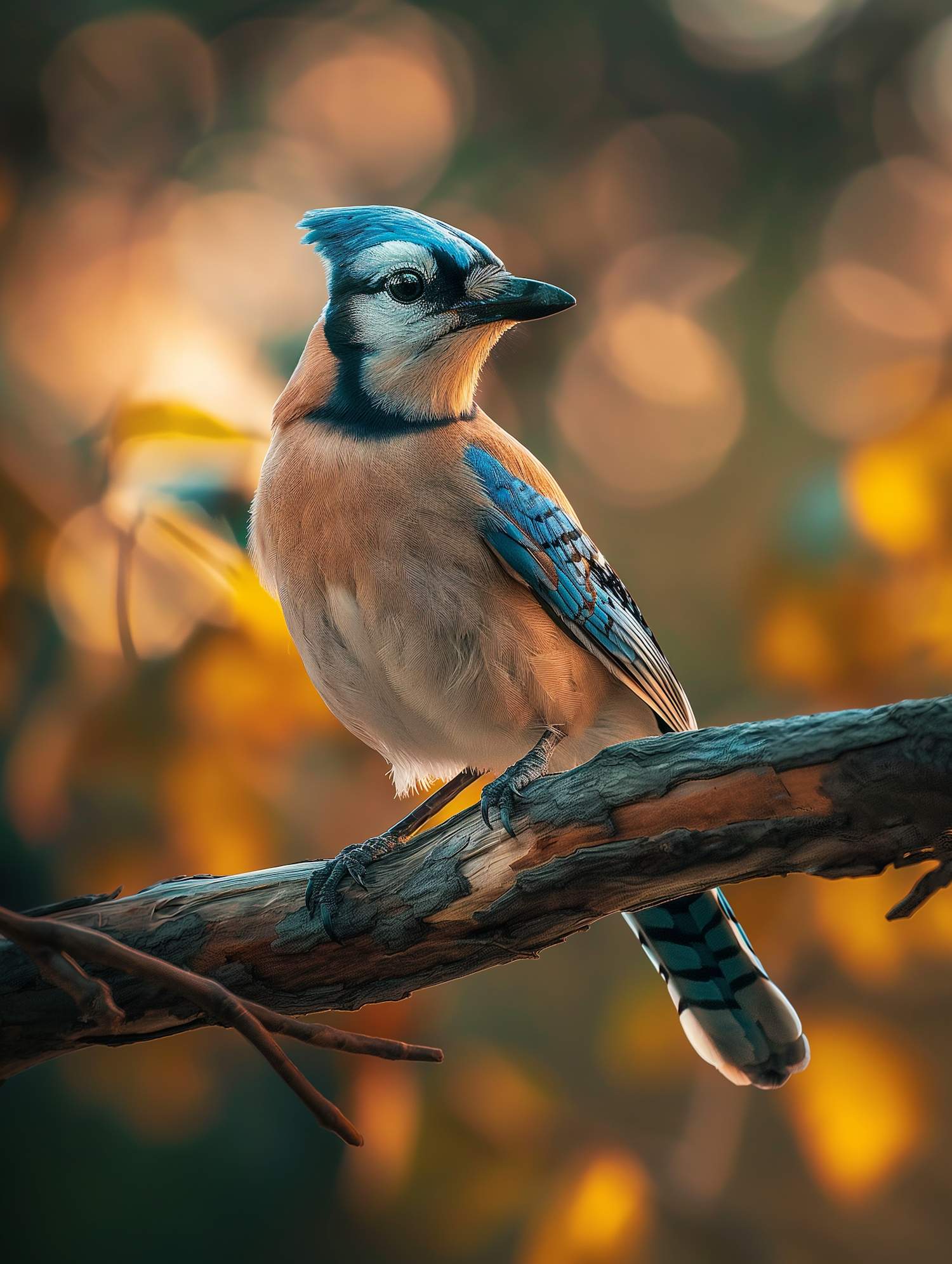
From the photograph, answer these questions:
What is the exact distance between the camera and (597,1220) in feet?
9.68

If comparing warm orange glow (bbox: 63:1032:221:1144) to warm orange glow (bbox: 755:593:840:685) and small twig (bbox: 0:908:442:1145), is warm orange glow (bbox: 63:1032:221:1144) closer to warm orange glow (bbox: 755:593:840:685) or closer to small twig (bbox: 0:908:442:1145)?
small twig (bbox: 0:908:442:1145)

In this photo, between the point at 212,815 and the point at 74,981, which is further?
the point at 212,815

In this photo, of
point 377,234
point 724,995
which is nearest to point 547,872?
point 724,995

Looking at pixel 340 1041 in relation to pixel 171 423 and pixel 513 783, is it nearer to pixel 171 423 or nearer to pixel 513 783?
pixel 513 783

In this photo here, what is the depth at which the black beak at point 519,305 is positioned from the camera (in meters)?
2.05

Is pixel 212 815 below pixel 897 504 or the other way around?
the other way around

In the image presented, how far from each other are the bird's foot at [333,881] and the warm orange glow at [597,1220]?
1794 millimetres

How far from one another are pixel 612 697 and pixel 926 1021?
215cm

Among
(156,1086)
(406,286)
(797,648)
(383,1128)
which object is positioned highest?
(406,286)

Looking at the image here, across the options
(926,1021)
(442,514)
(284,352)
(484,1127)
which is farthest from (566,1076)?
(284,352)

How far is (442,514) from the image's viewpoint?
6.35 feet

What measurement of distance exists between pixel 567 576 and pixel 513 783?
1.69 ft

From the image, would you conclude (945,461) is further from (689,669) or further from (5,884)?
(5,884)

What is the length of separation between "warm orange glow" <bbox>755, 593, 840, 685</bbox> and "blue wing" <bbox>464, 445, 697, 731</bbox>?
104cm
